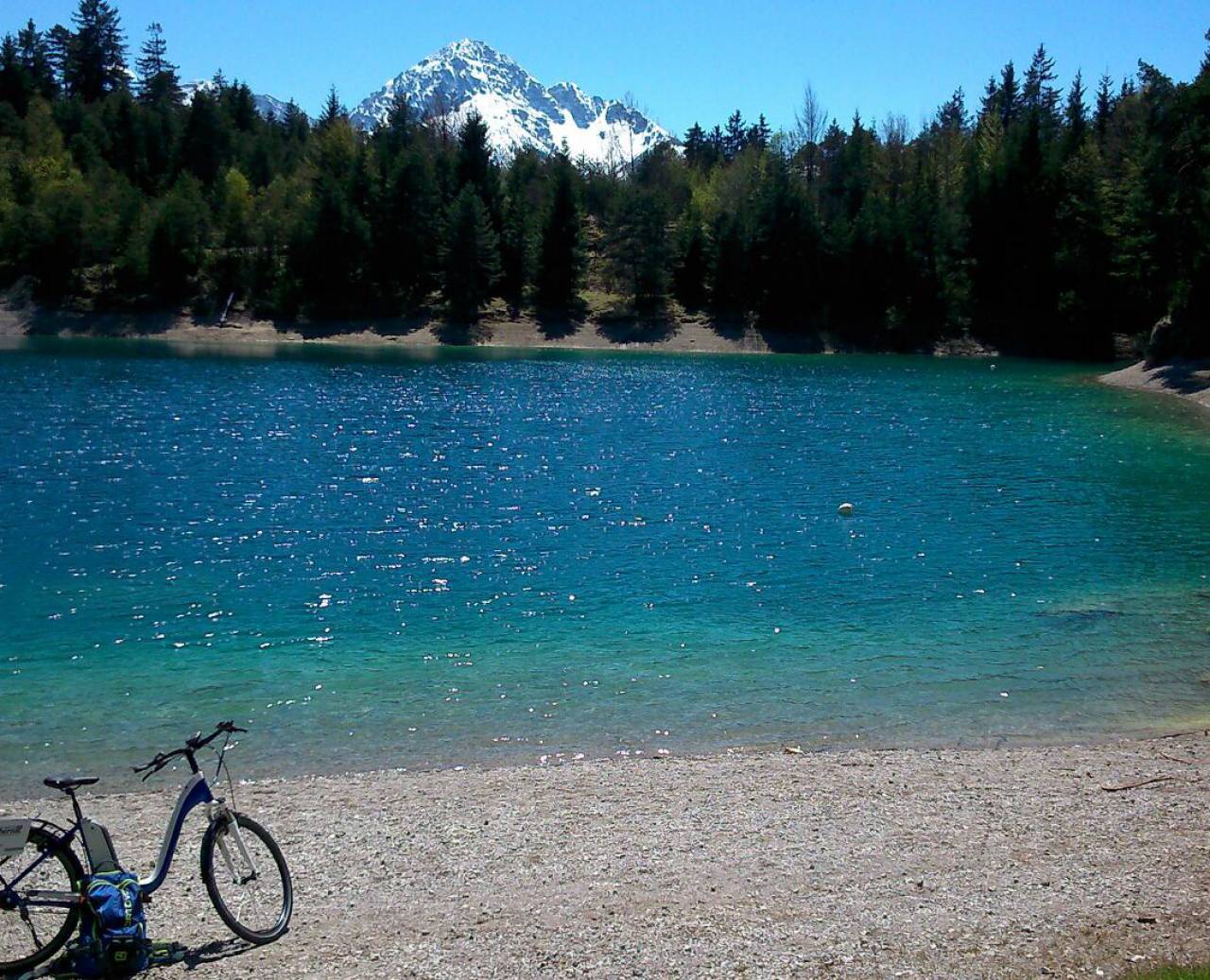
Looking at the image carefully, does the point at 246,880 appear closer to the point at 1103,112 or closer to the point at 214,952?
the point at 214,952

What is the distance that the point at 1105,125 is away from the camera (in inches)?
5369

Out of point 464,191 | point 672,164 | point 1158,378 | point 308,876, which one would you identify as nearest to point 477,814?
point 308,876

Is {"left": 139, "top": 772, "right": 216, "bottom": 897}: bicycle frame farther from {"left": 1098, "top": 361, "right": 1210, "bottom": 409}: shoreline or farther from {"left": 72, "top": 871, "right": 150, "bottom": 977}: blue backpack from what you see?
{"left": 1098, "top": 361, "right": 1210, "bottom": 409}: shoreline

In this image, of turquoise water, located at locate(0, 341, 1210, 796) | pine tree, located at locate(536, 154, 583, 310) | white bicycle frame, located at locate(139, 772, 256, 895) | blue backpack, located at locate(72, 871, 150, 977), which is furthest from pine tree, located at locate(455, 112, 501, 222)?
blue backpack, located at locate(72, 871, 150, 977)

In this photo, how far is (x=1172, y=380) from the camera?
76.2m

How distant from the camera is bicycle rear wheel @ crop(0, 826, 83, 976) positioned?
812cm

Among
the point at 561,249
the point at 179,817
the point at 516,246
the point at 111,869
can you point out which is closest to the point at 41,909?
the point at 111,869

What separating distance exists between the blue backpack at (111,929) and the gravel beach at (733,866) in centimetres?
61

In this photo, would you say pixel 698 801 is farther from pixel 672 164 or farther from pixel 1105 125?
pixel 672 164

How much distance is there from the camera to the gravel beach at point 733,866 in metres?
9.38

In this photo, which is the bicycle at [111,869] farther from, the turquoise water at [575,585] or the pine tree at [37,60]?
the pine tree at [37,60]

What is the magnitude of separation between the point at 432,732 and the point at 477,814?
372 cm

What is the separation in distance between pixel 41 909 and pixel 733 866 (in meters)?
6.48

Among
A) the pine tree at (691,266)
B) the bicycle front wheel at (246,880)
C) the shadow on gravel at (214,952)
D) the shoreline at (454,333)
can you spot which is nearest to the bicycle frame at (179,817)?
the bicycle front wheel at (246,880)
